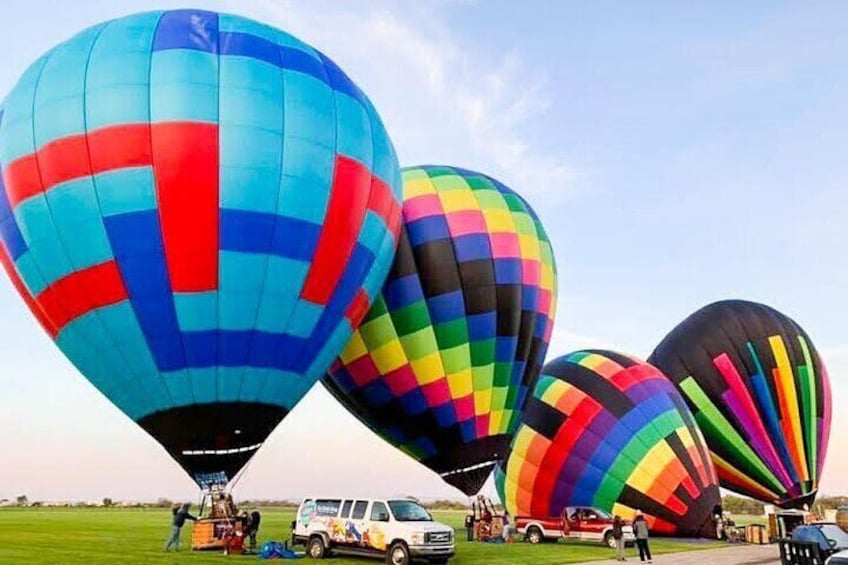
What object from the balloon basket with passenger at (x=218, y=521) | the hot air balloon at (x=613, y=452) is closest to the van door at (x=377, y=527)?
the balloon basket with passenger at (x=218, y=521)

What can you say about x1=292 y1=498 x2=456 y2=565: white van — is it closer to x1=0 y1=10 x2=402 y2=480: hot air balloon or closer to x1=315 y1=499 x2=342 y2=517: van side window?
x1=315 y1=499 x2=342 y2=517: van side window

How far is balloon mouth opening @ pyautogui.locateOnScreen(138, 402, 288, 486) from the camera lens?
17078 mm

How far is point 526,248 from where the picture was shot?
25797mm

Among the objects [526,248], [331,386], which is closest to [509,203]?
[526,248]

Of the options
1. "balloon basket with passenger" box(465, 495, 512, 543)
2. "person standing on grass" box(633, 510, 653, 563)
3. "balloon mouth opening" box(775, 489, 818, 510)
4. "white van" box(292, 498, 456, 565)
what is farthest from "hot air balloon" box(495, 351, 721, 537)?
"white van" box(292, 498, 456, 565)

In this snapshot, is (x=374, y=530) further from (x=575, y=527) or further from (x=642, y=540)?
(x=575, y=527)

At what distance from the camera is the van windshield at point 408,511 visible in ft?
61.0

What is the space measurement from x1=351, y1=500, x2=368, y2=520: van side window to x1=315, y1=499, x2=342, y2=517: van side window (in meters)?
0.50

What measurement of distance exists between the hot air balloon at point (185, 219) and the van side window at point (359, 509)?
2.82m

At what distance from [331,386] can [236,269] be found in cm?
1037

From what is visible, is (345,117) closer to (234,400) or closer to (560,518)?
(234,400)

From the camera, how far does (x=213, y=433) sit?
17.2 meters

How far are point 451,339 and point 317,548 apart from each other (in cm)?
730

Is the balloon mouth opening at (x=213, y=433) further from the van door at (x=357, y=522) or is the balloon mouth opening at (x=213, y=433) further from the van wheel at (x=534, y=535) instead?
the van wheel at (x=534, y=535)
